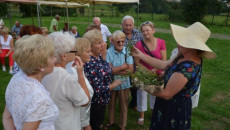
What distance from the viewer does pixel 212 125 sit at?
3.85 meters

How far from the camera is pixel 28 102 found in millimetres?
1338

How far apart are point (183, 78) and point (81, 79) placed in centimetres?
97

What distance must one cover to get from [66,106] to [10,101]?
49cm

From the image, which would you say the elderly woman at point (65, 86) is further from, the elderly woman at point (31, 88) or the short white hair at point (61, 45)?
the elderly woman at point (31, 88)

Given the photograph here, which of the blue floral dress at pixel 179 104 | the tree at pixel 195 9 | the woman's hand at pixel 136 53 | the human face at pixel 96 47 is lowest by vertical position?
the blue floral dress at pixel 179 104

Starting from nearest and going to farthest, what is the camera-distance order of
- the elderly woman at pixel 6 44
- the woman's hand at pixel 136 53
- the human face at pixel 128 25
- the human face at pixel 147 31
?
the woman's hand at pixel 136 53
the human face at pixel 147 31
the human face at pixel 128 25
the elderly woman at pixel 6 44

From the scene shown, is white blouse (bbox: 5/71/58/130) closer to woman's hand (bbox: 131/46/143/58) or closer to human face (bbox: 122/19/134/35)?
woman's hand (bbox: 131/46/143/58)

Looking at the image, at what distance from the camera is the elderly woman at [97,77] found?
8.22ft

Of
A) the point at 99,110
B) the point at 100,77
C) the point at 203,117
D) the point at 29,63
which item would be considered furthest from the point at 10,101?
the point at 203,117

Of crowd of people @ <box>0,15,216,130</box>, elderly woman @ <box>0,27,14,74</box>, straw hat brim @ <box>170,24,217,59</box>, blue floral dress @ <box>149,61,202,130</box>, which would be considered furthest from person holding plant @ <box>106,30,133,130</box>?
elderly woman @ <box>0,27,14,74</box>

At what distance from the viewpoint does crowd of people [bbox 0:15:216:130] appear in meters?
1.38

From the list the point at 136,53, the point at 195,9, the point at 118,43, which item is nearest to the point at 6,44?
the point at 118,43

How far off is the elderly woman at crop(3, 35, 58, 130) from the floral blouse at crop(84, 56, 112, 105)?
1.04 metres

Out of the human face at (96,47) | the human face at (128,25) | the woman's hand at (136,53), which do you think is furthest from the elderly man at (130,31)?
the human face at (96,47)
